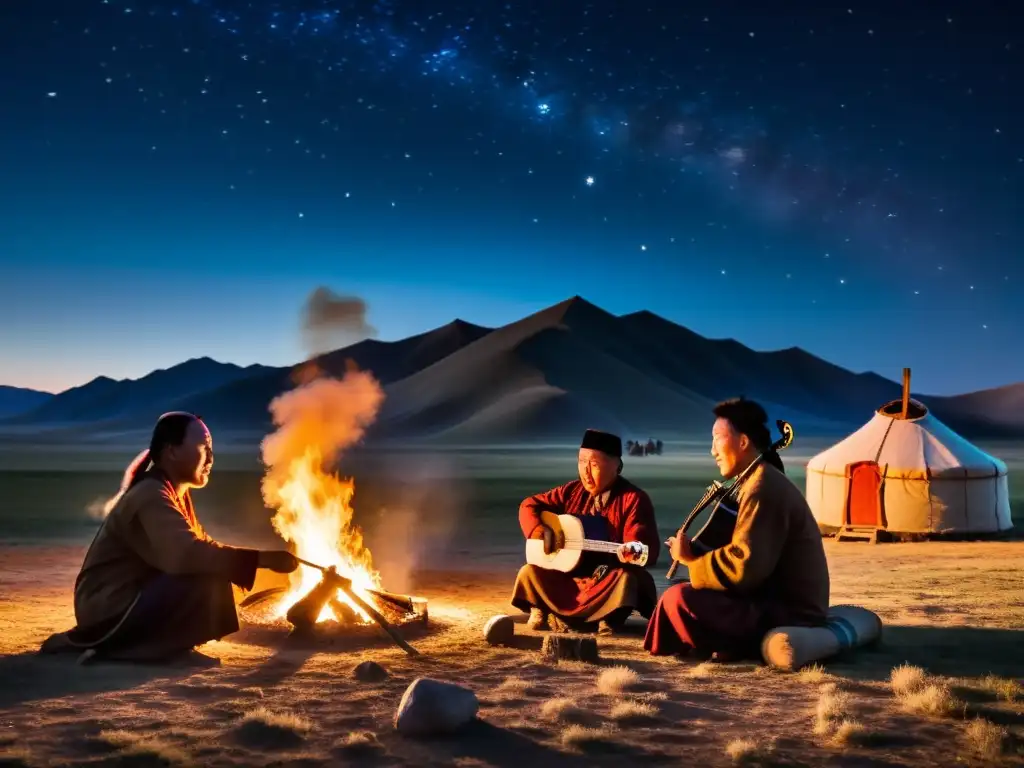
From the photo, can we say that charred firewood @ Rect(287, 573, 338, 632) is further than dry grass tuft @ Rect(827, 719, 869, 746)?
Yes

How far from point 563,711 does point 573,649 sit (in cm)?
132

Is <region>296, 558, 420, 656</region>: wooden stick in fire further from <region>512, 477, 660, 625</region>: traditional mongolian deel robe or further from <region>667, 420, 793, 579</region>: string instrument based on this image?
<region>667, 420, 793, 579</region>: string instrument

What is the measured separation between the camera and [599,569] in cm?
720

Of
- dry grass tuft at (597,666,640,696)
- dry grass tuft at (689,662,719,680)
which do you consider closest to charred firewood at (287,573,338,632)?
dry grass tuft at (597,666,640,696)

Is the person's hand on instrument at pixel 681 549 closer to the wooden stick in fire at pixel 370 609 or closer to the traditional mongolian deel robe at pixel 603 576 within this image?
the traditional mongolian deel robe at pixel 603 576

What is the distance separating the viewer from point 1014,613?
8250mm

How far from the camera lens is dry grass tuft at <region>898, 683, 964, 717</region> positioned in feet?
15.6

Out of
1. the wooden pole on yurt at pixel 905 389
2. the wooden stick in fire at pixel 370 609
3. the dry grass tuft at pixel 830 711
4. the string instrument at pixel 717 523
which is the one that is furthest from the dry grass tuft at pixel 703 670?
the wooden pole on yurt at pixel 905 389

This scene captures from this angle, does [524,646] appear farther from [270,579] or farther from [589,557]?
[270,579]

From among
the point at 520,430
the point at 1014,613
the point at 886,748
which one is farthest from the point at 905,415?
the point at 520,430

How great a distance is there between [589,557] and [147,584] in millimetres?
3022

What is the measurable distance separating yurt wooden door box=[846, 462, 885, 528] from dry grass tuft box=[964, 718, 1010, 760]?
41.2 feet

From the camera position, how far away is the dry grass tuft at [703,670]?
5.66 m

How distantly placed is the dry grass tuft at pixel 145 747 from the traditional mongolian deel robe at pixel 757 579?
3151 mm
